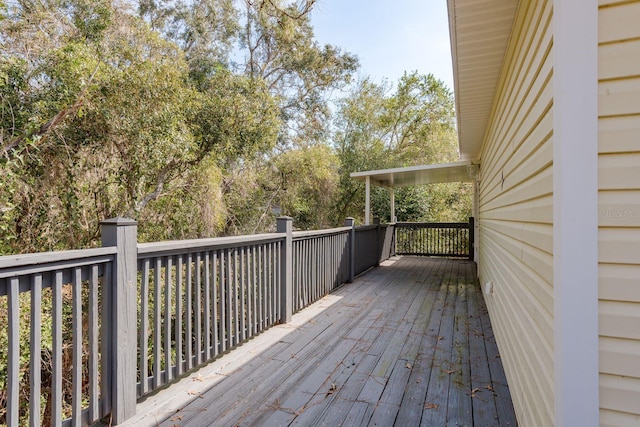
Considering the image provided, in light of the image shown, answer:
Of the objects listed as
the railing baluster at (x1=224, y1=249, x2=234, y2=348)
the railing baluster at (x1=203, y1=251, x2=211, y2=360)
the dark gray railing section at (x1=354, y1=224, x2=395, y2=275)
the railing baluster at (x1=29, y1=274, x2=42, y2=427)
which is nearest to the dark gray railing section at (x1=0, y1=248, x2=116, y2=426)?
the railing baluster at (x1=29, y1=274, x2=42, y2=427)

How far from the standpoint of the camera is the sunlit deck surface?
2.07 m

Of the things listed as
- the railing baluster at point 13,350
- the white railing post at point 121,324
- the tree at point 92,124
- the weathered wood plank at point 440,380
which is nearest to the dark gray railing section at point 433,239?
the tree at point 92,124

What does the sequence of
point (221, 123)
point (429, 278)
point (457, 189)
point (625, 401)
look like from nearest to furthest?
point (625, 401) < point (429, 278) < point (221, 123) < point (457, 189)

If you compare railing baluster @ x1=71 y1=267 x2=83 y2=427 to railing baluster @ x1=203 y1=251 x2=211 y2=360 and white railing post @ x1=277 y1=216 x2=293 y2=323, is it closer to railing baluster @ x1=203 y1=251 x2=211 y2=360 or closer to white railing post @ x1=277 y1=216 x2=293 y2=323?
railing baluster @ x1=203 y1=251 x2=211 y2=360

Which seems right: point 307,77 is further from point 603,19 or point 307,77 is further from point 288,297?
point 603,19

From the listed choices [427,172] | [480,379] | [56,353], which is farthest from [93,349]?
[427,172]

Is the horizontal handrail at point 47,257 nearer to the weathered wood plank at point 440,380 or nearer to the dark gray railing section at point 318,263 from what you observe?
the weathered wood plank at point 440,380

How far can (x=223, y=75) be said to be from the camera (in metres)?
7.76

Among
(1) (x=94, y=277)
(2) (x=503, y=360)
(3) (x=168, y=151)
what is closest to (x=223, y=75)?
(3) (x=168, y=151)

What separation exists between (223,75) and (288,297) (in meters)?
5.98

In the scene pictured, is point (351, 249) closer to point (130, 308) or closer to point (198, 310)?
point (198, 310)

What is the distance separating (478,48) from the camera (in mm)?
2756

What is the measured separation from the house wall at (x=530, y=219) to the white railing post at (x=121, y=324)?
6.85ft

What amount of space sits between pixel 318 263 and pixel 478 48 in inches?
125
